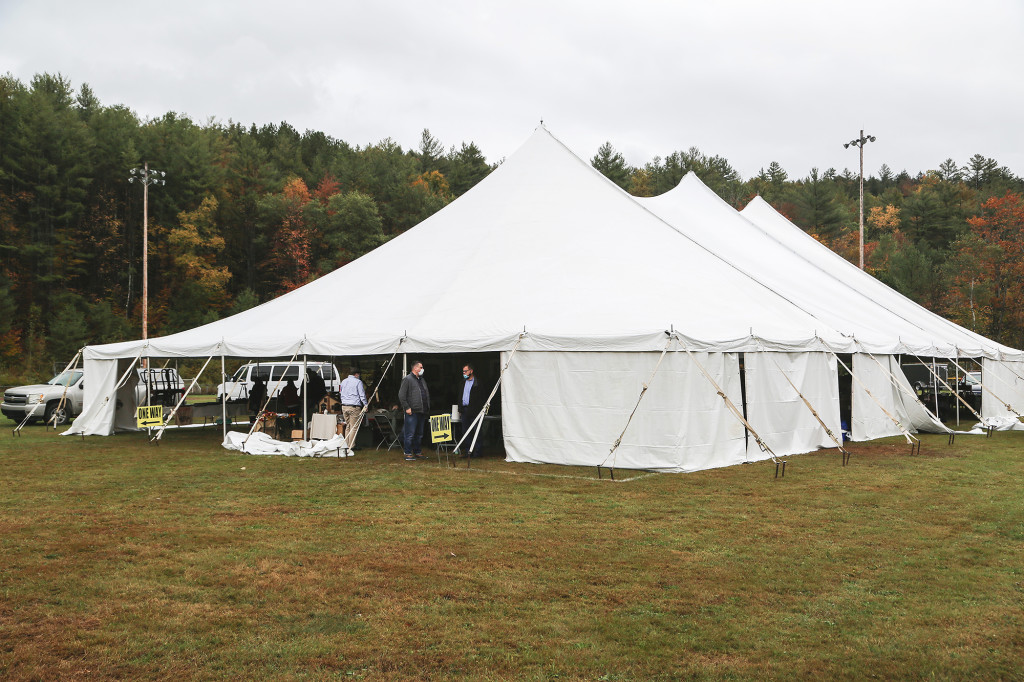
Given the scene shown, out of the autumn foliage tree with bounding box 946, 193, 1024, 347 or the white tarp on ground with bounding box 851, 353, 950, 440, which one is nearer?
the white tarp on ground with bounding box 851, 353, 950, 440

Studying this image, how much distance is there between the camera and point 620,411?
1195 centimetres

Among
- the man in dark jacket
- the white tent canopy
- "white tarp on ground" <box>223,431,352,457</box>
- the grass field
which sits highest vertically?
the white tent canopy

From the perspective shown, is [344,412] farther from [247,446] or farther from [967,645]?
[967,645]

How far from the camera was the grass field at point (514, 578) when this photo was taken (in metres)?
4.48

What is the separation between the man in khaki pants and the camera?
1374 cm

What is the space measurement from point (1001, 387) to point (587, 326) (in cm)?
1338

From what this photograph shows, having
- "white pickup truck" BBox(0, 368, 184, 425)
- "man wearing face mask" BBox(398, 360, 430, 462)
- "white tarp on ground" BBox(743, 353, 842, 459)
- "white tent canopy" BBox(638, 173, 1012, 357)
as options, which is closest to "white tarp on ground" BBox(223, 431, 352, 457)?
"man wearing face mask" BBox(398, 360, 430, 462)

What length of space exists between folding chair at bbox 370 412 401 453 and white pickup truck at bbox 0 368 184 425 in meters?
6.26

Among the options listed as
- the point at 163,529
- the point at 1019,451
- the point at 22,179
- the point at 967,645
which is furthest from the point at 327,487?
the point at 22,179

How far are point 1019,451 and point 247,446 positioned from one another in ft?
42.1

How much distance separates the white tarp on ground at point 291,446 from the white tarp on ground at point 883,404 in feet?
29.1

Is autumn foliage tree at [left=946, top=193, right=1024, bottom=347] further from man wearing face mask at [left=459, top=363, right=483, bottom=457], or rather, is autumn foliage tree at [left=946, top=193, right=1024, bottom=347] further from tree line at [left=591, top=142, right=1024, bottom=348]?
man wearing face mask at [left=459, top=363, right=483, bottom=457]

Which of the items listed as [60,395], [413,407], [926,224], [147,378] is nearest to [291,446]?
[413,407]

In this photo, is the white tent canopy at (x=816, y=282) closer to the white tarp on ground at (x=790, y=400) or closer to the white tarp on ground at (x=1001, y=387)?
the white tarp on ground at (x=1001, y=387)
